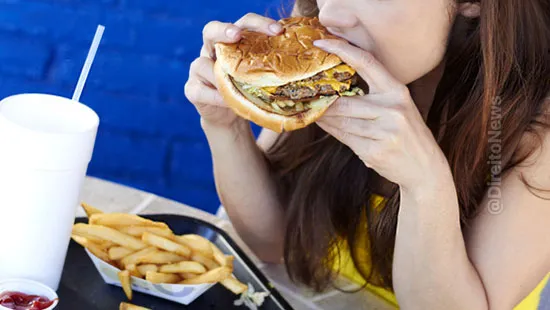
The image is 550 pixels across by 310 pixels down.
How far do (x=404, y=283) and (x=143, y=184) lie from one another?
5.52 ft

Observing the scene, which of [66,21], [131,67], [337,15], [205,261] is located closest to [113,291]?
[205,261]

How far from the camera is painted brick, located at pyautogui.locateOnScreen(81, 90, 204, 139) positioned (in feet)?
9.52

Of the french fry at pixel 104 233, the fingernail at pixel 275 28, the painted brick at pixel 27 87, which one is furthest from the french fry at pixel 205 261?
the painted brick at pixel 27 87

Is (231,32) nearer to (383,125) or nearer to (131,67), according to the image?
(383,125)

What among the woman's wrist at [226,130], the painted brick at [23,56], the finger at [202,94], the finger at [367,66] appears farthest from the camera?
the painted brick at [23,56]

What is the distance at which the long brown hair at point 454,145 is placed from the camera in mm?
1487

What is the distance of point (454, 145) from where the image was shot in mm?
1592

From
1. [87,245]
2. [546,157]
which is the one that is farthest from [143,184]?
[546,157]

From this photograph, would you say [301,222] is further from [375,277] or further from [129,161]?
[129,161]

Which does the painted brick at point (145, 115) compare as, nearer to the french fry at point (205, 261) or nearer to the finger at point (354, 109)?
the french fry at point (205, 261)

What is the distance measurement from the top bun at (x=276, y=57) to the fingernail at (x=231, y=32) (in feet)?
0.05

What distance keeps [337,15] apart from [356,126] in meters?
0.20

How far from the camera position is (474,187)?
1.61 metres

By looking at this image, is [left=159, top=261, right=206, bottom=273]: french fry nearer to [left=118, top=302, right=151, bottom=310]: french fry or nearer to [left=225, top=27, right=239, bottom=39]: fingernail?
[left=118, top=302, right=151, bottom=310]: french fry
